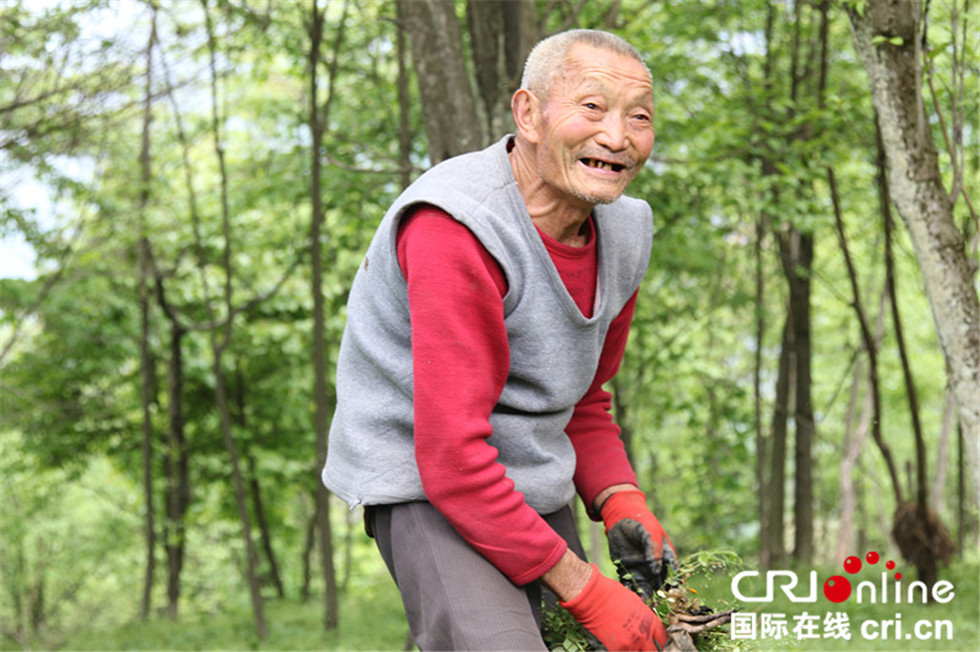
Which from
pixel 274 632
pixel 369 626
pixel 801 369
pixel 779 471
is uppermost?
pixel 801 369

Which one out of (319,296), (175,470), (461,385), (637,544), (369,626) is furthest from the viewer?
(175,470)

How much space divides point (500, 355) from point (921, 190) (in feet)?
9.34

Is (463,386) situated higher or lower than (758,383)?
higher

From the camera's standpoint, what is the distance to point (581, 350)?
2023mm

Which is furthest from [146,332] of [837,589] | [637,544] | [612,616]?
[612,616]

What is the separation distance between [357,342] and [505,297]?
0.34m

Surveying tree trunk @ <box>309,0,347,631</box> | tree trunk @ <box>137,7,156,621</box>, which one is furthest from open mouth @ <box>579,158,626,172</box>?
tree trunk @ <box>137,7,156,621</box>

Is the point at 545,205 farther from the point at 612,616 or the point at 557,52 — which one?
the point at 612,616

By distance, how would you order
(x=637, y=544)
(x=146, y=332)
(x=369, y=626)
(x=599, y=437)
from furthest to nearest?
1. (x=146, y=332)
2. (x=369, y=626)
3. (x=599, y=437)
4. (x=637, y=544)

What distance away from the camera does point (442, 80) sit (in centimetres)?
462

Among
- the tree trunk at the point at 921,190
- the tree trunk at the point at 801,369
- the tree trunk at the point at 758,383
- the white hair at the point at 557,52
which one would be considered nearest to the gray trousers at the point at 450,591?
the white hair at the point at 557,52

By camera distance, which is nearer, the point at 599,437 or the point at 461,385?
the point at 461,385

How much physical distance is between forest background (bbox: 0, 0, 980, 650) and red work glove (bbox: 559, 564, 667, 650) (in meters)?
2.59

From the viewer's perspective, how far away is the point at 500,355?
71.9 inches
